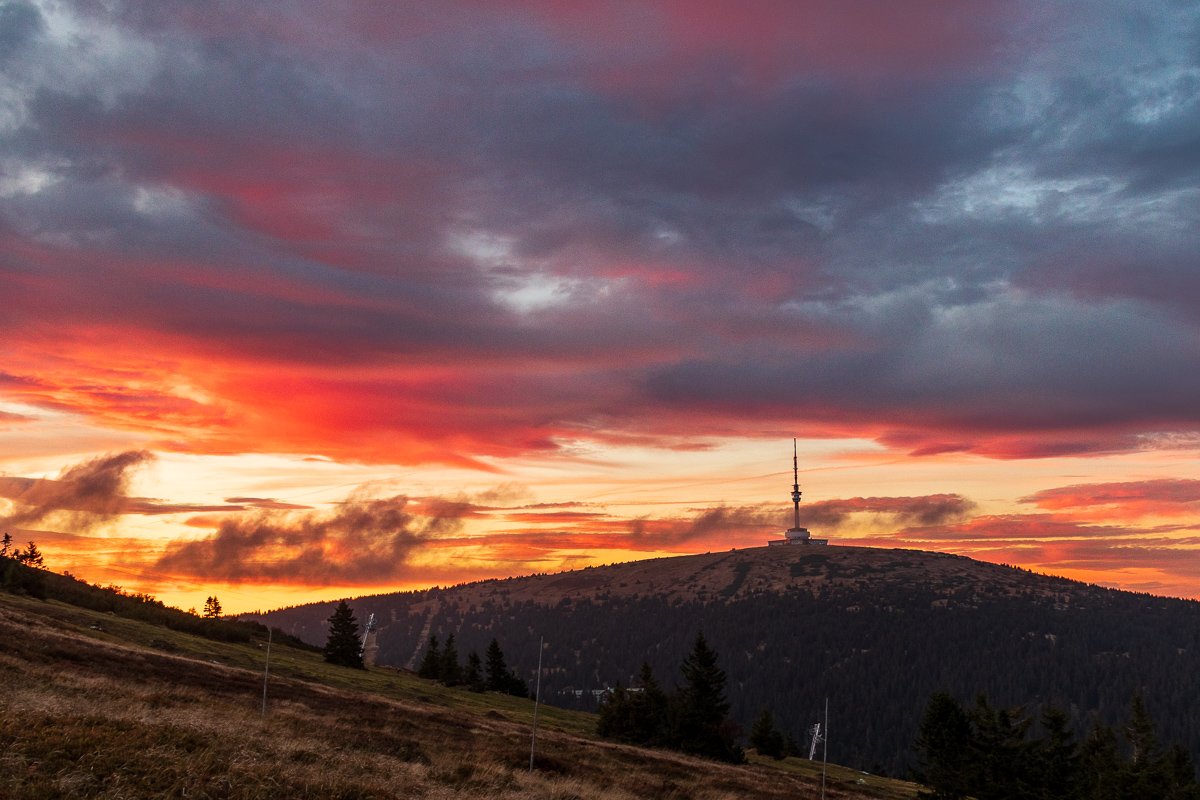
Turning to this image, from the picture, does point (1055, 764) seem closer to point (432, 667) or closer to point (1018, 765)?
point (1018, 765)

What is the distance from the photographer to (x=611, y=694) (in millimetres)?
96250

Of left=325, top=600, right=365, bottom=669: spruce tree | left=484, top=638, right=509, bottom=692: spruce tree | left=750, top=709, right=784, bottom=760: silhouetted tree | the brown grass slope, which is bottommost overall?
left=750, top=709, right=784, bottom=760: silhouetted tree

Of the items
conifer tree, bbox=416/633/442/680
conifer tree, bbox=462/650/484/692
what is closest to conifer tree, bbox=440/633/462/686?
conifer tree, bbox=462/650/484/692

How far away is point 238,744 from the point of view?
961 inches

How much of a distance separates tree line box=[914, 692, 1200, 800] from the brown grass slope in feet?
30.0

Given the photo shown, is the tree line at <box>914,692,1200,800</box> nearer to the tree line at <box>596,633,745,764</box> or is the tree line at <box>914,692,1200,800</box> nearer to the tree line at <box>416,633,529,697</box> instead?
the tree line at <box>596,633,745,764</box>

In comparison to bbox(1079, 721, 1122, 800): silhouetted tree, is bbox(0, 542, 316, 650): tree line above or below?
above

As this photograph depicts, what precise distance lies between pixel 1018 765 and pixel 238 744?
242ft

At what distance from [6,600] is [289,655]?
38952mm

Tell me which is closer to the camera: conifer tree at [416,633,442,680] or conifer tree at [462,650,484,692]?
conifer tree at [462,650,484,692]

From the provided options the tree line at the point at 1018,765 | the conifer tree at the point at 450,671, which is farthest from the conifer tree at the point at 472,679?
the tree line at the point at 1018,765

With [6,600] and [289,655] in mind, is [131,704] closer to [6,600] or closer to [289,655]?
[6,600]

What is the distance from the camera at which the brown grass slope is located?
19469 mm

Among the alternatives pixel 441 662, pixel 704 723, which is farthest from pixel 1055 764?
pixel 441 662
